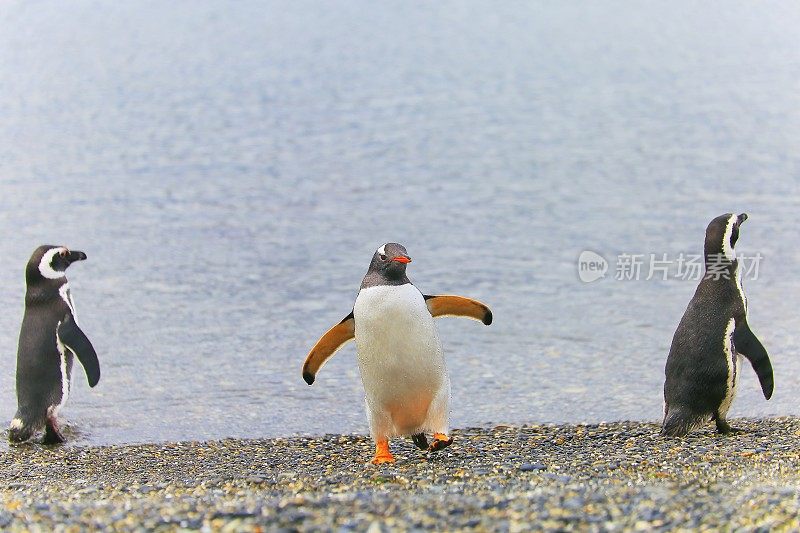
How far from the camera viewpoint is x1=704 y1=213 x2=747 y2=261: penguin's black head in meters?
6.17

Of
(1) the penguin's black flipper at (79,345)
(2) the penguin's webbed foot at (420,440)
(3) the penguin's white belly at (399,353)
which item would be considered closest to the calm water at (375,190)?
(1) the penguin's black flipper at (79,345)

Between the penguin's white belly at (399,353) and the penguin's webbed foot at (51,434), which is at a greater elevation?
the penguin's white belly at (399,353)

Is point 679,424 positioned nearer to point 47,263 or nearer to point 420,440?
point 420,440

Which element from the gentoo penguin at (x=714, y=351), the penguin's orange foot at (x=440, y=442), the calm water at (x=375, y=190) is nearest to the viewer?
the penguin's orange foot at (x=440, y=442)

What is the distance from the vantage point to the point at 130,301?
35.0 feet

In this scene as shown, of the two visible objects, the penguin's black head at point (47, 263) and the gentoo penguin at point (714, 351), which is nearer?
the gentoo penguin at point (714, 351)

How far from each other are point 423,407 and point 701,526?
2.11 metres

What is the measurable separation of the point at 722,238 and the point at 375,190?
9663mm

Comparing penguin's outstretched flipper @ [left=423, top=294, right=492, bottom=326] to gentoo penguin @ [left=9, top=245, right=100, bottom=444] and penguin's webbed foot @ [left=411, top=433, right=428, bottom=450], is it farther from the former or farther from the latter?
gentoo penguin @ [left=9, top=245, right=100, bottom=444]

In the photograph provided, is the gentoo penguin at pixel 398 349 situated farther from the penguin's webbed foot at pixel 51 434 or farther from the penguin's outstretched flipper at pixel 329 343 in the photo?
the penguin's webbed foot at pixel 51 434

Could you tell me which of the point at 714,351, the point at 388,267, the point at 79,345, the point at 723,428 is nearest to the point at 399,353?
the point at 388,267

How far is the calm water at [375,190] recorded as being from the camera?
855cm

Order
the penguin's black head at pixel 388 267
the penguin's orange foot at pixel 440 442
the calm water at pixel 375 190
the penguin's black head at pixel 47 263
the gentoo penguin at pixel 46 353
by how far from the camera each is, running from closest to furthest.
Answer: the penguin's black head at pixel 388 267, the penguin's orange foot at pixel 440 442, the gentoo penguin at pixel 46 353, the penguin's black head at pixel 47 263, the calm water at pixel 375 190

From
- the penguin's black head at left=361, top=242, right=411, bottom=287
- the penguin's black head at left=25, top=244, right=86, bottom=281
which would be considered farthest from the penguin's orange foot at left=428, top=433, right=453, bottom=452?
the penguin's black head at left=25, top=244, right=86, bottom=281
